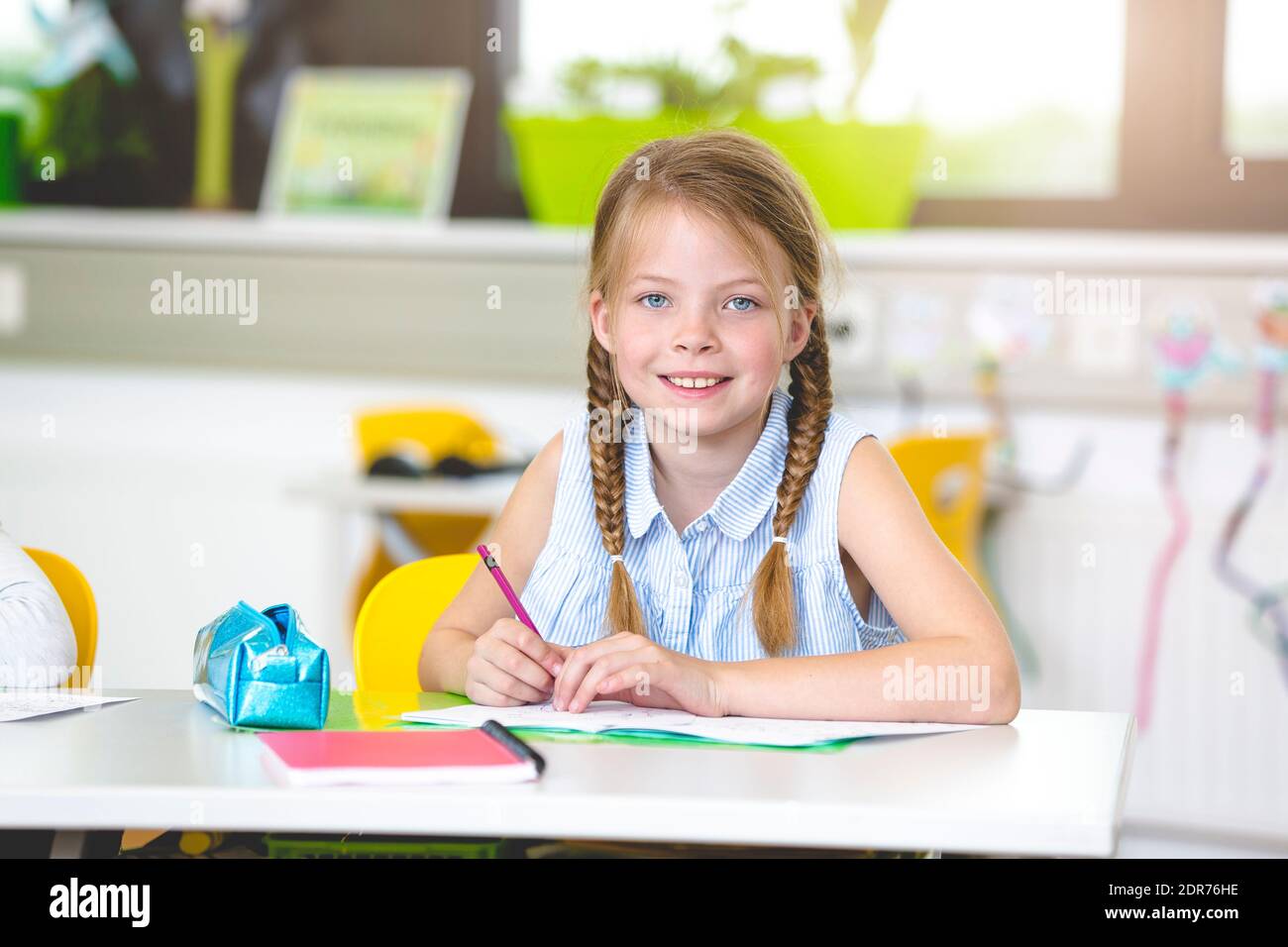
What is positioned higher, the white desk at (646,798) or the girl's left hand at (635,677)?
the girl's left hand at (635,677)

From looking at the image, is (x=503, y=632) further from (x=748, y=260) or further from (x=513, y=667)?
(x=748, y=260)

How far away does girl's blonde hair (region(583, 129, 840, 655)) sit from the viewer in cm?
148

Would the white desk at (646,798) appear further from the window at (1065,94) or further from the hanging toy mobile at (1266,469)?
the window at (1065,94)

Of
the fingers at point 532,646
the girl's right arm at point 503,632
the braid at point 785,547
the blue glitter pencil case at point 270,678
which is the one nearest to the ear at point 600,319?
the girl's right arm at point 503,632

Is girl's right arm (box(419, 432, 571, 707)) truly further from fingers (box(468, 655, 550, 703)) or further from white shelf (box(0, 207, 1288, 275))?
white shelf (box(0, 207, 1288, 275))

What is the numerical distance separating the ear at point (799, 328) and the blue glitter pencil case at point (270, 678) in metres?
0.60

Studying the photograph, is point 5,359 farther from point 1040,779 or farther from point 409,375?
point 1040,779

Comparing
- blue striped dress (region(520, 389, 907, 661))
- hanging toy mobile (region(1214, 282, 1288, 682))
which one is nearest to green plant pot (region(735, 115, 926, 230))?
hanging toy mobile (region(1214, 282, 1288, 682))

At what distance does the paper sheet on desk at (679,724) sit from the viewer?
3.68 ft

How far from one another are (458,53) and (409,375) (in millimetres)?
641

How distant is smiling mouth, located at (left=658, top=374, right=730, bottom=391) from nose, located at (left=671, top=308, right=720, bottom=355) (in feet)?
0.10

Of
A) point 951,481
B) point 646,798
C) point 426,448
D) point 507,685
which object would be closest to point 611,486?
point 507,685

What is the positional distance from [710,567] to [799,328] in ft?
0.82

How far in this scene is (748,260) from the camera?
1491 mm
